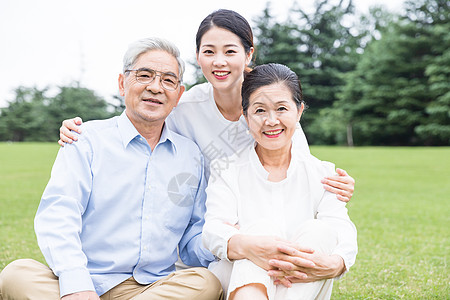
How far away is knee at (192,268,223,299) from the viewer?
2.53 m

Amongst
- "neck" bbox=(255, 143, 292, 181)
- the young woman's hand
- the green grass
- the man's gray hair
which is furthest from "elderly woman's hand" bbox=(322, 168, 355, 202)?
the young woman's hand

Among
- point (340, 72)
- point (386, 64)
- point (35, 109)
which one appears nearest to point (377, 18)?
point (340, 72)

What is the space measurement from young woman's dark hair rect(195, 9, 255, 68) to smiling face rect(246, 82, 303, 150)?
2.30ft

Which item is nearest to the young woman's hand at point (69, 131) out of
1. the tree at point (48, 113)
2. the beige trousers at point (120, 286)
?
the beige trousers at point (120, 286)

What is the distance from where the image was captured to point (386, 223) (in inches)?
281

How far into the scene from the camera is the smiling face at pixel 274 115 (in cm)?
274

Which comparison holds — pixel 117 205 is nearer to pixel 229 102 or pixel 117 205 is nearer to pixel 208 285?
pixel 208 285

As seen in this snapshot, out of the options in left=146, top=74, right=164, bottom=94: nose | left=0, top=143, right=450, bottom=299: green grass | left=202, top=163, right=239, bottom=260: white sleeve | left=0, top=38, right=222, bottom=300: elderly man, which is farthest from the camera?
left=0, top=143, right=450, bottom=299: green grass

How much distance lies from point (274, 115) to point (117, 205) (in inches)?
41.5

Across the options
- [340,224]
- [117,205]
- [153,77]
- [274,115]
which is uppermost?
[153,77]

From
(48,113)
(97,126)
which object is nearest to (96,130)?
(97,126)

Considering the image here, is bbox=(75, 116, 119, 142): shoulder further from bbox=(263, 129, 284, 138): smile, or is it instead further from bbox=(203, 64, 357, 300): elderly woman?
bbox=(263, 129, 284, 138): smile

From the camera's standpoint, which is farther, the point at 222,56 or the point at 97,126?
the point at 222,56

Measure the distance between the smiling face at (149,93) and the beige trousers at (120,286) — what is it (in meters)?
0.95
